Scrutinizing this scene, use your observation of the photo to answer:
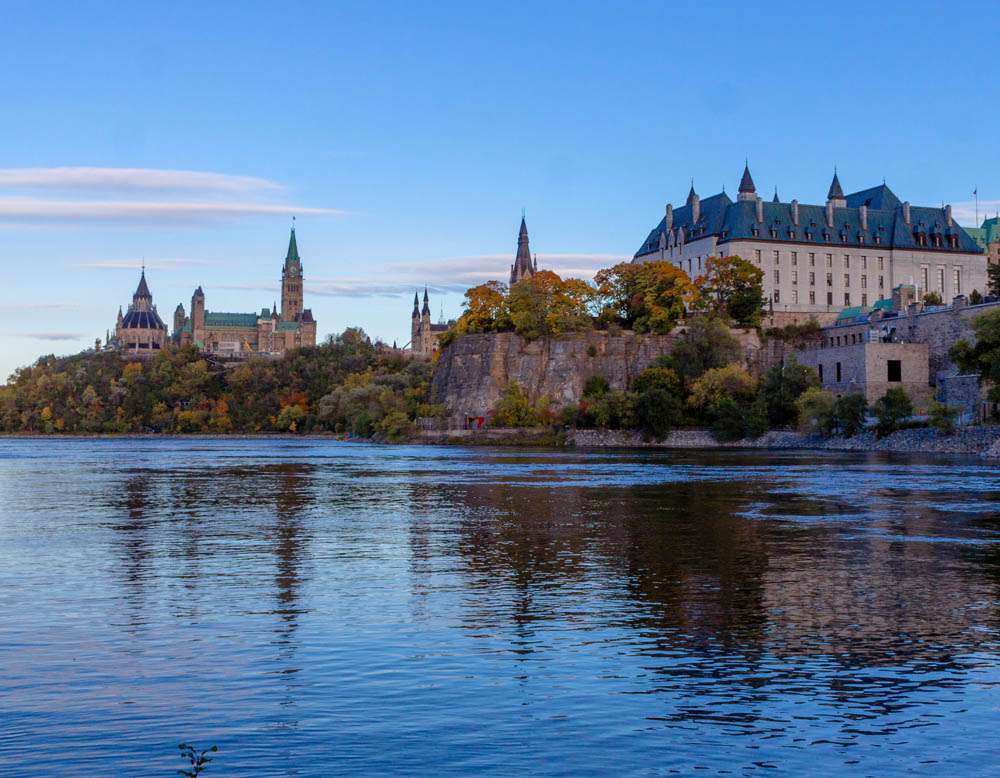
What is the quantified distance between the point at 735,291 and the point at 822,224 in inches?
812

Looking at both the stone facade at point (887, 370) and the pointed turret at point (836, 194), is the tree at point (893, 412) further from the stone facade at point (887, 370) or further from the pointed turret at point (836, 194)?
the pointed turret at point (836, 194)

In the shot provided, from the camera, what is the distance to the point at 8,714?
13.3 metres

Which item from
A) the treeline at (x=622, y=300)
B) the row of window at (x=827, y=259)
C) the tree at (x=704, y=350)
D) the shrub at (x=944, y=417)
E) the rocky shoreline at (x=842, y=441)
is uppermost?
the row of window at (x=827, y=259)

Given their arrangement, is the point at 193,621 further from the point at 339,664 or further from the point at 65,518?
the point at 65,518

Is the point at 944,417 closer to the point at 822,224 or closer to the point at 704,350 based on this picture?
the point at 704,350

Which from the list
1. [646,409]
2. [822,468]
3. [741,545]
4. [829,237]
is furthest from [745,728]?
[829,237]

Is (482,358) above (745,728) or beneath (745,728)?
above

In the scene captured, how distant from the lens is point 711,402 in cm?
11256

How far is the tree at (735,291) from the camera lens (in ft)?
428

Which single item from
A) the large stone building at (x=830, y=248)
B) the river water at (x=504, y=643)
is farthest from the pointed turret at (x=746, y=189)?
the river water at (x=504, y=643)

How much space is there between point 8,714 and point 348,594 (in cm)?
913

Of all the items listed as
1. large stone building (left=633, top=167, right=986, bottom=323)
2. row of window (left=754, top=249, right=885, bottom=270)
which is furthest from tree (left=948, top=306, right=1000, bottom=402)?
row of window (left=754, top=249, right=885, bottom=270)

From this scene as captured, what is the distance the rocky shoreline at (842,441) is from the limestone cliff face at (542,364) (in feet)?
37.8

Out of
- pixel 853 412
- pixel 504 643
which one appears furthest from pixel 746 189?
pixel 504 643
